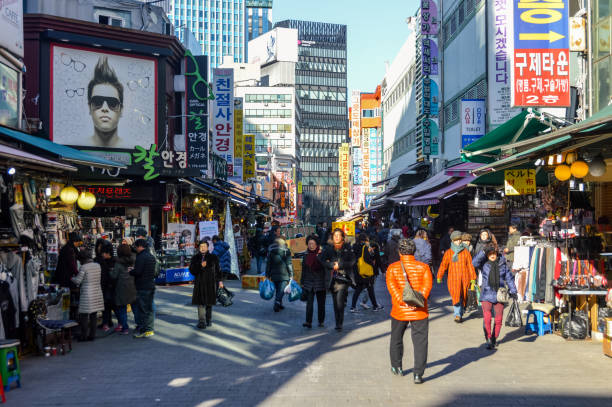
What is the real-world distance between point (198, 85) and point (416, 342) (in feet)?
62.6

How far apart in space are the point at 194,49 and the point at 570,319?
2725cm

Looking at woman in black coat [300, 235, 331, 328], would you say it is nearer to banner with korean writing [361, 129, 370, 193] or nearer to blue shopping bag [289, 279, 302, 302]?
blue shopping bag [289, 279, 302, 302]

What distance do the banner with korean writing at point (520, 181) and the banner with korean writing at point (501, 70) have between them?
348 inches

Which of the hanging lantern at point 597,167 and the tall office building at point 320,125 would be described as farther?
the tall office building at point 320,125

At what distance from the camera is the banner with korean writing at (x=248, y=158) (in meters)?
37.8

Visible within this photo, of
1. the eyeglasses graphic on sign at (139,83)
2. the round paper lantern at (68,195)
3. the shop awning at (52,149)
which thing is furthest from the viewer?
the eyeglasses graphic on sign at (139,83)

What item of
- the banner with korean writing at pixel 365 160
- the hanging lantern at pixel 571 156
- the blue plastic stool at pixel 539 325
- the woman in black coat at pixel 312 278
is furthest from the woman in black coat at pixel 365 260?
the banner with korean writing at pixel 365 160

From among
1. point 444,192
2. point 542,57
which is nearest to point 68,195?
point 542,57

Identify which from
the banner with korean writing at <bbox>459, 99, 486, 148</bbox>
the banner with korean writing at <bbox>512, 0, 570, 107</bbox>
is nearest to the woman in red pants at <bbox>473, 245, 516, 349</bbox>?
the banner with korean writing at <bbox>512, 0, 570, 107</bbox>

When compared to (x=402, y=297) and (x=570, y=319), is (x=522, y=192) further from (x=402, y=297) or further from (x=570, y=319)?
(x=402, y=297)

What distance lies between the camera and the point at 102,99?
21531 mm

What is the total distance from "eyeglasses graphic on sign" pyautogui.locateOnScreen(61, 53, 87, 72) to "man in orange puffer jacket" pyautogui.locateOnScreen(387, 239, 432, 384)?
55.5ft

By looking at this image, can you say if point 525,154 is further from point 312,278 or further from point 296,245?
point 296,245

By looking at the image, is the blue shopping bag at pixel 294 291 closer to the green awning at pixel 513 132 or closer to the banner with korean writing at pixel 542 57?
the green awning at pixel 513 132
